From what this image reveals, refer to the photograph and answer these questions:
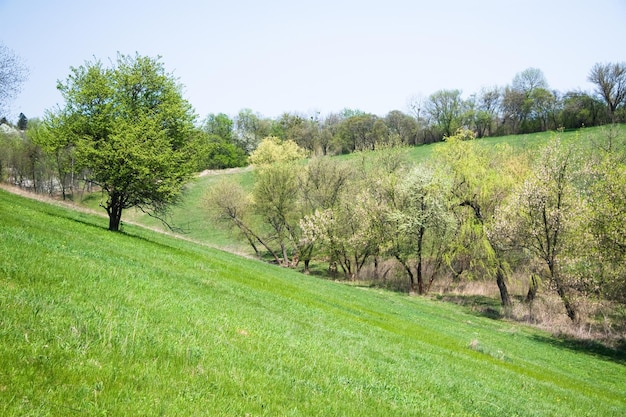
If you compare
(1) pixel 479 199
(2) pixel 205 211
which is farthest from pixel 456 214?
(2) pixel 205 211

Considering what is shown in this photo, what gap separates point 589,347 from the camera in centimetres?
2797

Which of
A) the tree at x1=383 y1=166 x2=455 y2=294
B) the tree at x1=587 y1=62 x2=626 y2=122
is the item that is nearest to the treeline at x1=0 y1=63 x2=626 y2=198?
Result: the tree at x1=587 y1=62 x2=626 y2=122

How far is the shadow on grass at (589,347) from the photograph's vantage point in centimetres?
2646

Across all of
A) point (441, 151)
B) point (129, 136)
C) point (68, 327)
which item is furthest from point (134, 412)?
point (441, 151)

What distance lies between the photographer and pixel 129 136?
23859mm

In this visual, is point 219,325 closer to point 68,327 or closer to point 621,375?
point 68,327

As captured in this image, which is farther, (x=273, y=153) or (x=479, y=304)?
(x=273, y=153)

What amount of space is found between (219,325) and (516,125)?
120 m

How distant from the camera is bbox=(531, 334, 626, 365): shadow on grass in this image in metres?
26.5

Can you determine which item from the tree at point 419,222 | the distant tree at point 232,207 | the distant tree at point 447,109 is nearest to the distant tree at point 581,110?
the distant tree at point 447,109

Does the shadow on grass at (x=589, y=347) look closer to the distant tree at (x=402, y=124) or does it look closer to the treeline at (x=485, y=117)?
the treeline at (x=485, y=117)

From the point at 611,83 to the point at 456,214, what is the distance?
76035 mm

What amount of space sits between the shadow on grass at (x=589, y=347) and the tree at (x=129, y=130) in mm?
28491

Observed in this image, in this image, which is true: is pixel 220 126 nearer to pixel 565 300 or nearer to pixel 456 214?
pixel 456 214
